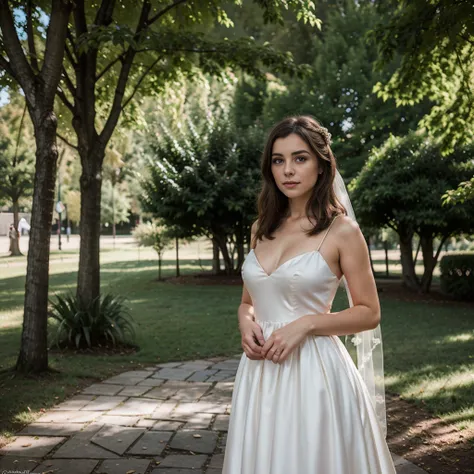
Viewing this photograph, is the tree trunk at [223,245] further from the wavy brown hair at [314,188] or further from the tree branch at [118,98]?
the wavy brown hair at [314,188]

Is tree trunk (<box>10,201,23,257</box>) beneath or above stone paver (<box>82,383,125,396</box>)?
above

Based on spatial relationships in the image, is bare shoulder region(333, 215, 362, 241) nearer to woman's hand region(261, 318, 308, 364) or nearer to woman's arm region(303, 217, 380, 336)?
woman's arm region(303, 217, 380, 336)

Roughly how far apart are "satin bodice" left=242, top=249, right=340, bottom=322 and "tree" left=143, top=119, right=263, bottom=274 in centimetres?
1470

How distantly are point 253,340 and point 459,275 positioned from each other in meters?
14.1

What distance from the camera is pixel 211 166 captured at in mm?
17938

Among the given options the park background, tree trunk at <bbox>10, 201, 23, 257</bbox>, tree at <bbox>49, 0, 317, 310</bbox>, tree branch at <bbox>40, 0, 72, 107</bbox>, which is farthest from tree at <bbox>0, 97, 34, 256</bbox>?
tree branch at <bbox>40, 0, 72, 107</bbox>

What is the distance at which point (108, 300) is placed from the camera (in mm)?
8516

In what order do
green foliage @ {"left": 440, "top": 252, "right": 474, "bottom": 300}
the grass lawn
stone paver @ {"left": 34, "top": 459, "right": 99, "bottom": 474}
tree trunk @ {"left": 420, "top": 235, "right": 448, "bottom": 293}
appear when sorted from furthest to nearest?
1. tree trunk @ {"left": 420, "top": 235, "right": 448, "bottom": 293}
2. green foliage @ {"left": 440, "top": 252, "right": 474, "bottom": 300}
3. the grass lawn
4. stone paver @ {"left": 34, "top": 459, "right": 99, "bottom": 474}

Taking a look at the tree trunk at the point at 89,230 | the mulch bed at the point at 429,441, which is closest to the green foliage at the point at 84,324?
the tree trunk at the point at 89,230

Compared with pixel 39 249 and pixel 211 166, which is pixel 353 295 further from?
pixel 211 166

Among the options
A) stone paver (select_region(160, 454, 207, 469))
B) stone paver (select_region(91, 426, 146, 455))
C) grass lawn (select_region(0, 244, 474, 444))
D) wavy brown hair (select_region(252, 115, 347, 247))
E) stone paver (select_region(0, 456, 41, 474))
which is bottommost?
grass lawn (select_region(0, 244, 474, 444))

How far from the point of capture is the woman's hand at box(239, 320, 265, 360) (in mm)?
2461

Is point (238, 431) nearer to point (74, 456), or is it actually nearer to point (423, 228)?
point (74, 456)

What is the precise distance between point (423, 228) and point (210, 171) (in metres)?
6.82
